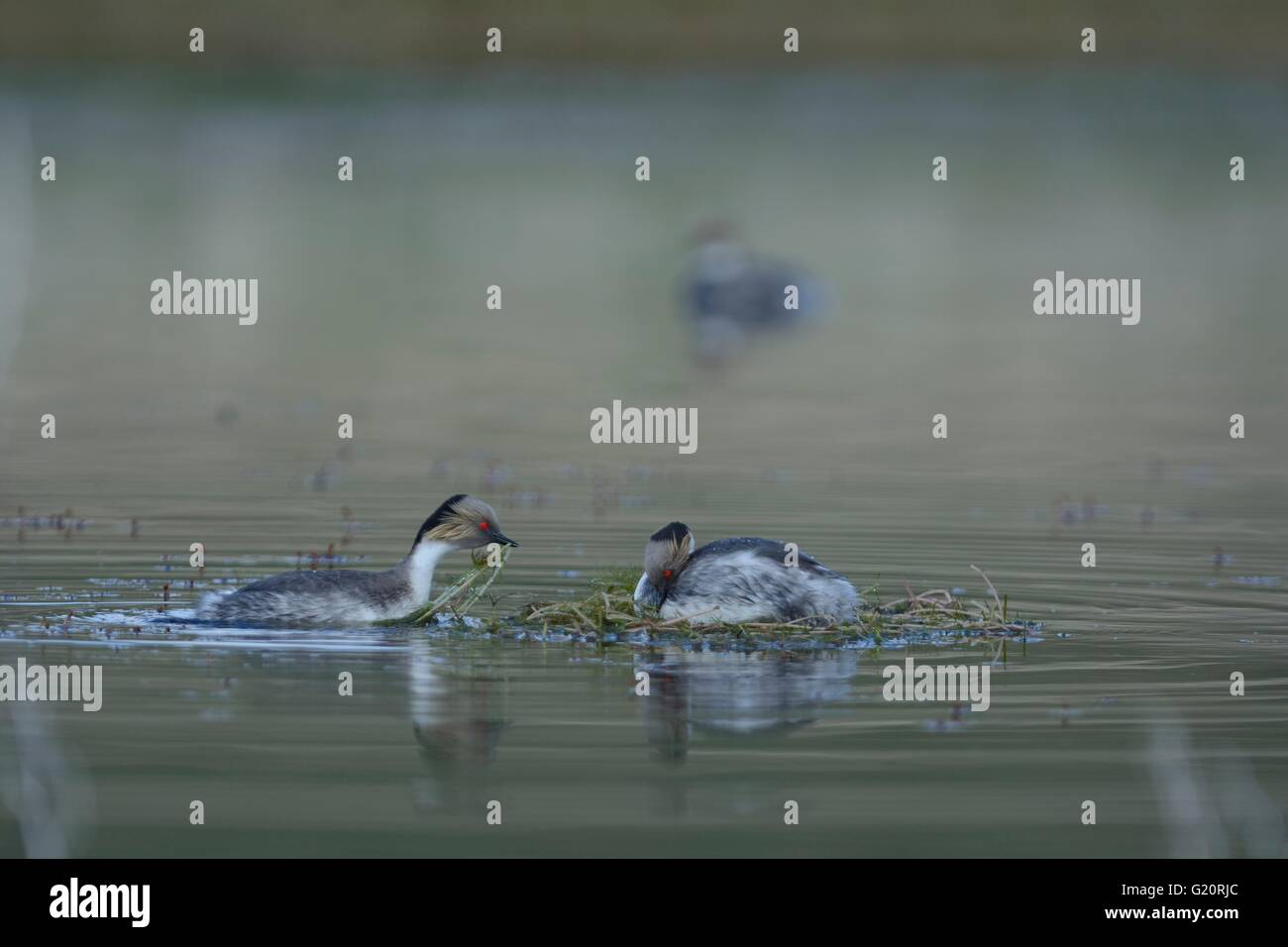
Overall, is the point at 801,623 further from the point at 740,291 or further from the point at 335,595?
the point at 740,291

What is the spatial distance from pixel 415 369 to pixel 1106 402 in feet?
24.8

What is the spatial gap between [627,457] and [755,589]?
8291 millimetres

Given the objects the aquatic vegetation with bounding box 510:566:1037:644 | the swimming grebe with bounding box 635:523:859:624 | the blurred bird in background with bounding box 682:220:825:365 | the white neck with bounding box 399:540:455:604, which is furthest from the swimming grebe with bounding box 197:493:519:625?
the blurred bird in background with bounding box 682:220:825:365

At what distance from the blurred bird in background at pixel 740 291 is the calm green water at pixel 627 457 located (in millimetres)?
710

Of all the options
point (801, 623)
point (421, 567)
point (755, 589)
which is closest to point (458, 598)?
point (421, 567)

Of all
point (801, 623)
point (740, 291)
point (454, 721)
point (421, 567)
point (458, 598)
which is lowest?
point (454, 721)

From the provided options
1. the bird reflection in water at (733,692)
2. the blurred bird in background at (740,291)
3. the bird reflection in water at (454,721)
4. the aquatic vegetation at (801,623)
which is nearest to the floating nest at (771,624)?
the aquatic vegetation at (801,623)

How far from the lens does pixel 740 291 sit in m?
30.3

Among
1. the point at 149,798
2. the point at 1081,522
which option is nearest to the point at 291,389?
the point at 1081,522

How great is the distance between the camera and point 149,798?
802 centimetres

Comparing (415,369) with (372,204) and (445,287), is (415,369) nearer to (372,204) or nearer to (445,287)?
(445,287)

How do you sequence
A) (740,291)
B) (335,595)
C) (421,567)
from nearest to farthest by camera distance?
(335,595)
(421,567)
(740,291)

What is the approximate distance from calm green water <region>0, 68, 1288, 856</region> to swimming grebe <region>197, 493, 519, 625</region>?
1.04ft

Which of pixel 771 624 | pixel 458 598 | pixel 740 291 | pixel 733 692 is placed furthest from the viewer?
pixel 740 291
